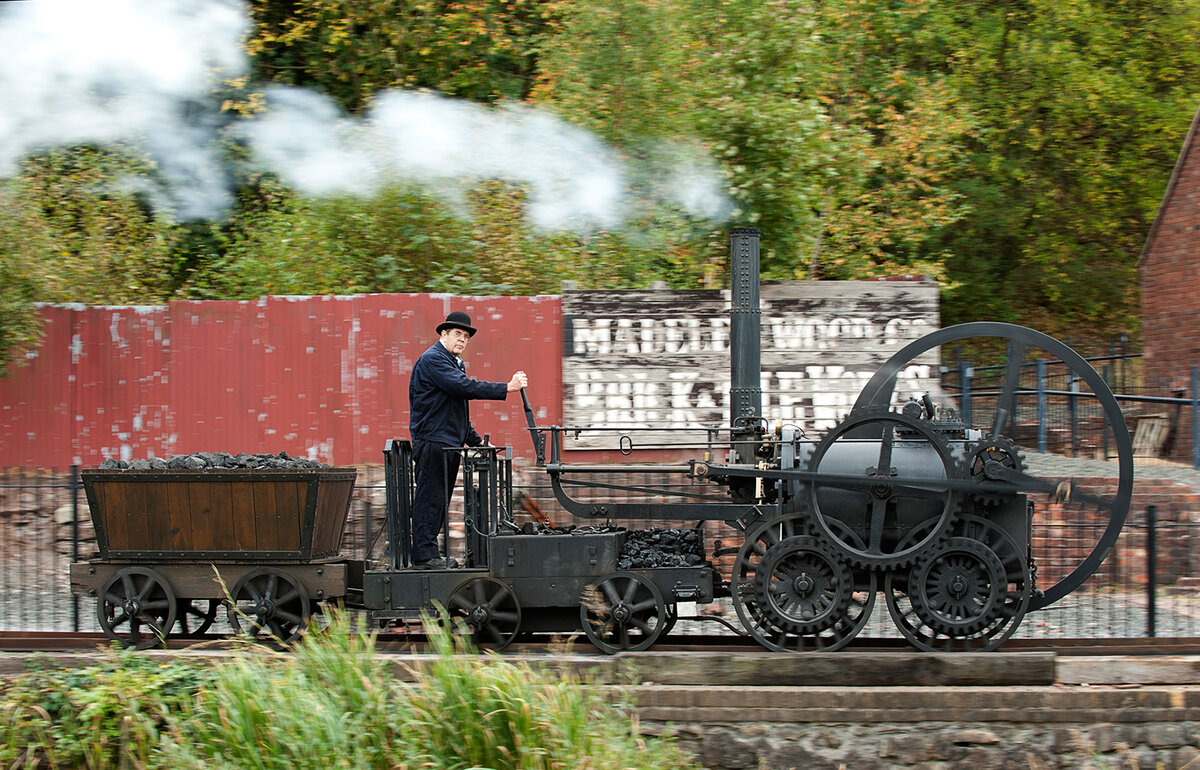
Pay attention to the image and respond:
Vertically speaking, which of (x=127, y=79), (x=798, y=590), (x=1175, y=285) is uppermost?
(x=127, y=79)

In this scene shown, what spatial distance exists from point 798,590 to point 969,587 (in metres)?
1.11

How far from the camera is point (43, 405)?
43.1 ft

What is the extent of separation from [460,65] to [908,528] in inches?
574

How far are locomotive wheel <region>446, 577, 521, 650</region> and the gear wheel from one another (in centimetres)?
323

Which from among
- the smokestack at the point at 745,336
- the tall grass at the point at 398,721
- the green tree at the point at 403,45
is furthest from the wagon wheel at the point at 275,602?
the green tree at the point at 403,45

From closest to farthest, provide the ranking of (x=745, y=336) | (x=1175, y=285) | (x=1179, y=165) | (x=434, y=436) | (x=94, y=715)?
(x=94, y=715), (x=434, y=436), (x=745, y=336), (x=1179, y=165), (x=1175, y=285)

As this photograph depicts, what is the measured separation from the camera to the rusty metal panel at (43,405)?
13.1 meters

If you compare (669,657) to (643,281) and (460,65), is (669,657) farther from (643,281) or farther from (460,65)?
(460,65)

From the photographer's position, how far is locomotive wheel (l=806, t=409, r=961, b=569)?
7.02 m

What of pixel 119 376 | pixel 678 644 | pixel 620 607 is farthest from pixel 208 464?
pixel 119 376

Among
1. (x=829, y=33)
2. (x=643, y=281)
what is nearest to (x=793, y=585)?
(x=643, y=281)

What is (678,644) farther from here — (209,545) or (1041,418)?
(1041,418)

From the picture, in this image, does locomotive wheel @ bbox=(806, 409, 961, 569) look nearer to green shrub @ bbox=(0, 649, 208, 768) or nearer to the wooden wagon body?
the wooden wagon body

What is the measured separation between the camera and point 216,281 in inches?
680
